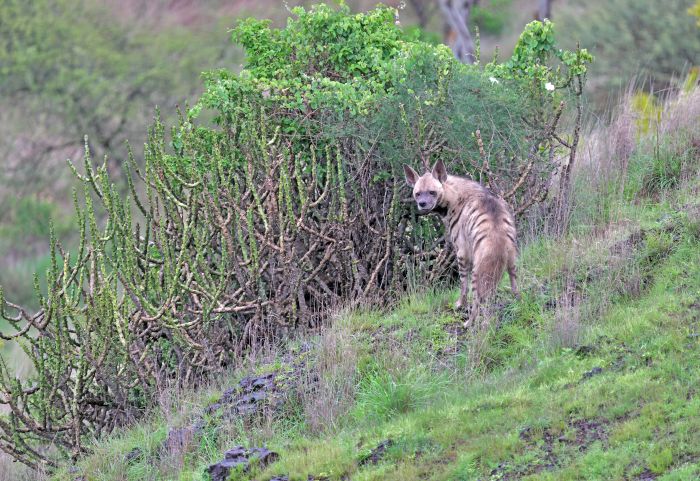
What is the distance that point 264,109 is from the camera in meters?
12.8

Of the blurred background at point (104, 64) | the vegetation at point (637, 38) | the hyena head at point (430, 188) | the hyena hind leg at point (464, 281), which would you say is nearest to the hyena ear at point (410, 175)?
the hyena head at point (430, 188)

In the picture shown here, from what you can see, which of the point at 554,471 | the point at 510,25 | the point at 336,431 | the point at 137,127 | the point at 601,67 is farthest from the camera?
the point at 510,25

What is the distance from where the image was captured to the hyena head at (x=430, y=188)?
36.5ft

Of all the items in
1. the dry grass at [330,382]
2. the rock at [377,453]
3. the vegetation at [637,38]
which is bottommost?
the rock at [377,453]

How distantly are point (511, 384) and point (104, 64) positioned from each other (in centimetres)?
2689

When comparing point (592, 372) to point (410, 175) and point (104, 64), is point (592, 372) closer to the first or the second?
point (410, 175)

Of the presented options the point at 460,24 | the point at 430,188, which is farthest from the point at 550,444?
the point at 460,24

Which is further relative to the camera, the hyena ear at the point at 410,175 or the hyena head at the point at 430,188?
the hyena ear at the point at 410,175

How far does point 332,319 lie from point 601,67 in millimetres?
15958

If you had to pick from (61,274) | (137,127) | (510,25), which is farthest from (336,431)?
(510,25)

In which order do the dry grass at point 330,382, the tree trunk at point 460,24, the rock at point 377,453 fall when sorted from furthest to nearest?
the tree trunk at point 460,24, the dry grass at point 330,382, the rock at point 377,453

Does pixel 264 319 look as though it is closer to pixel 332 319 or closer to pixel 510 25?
pixel 332 319

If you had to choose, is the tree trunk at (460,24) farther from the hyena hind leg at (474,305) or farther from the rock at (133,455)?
the rock at (133,455)

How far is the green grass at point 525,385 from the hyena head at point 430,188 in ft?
3.19
